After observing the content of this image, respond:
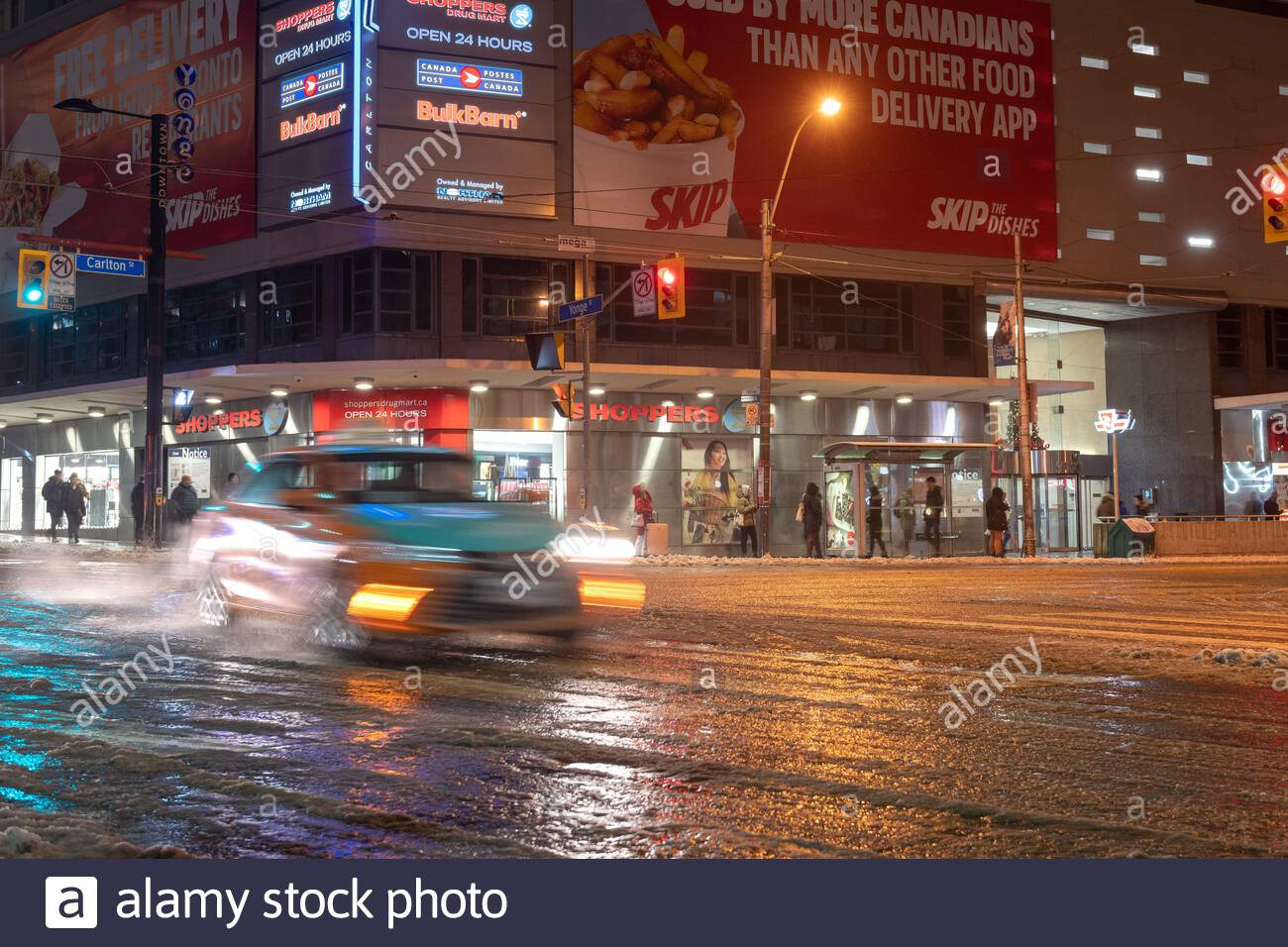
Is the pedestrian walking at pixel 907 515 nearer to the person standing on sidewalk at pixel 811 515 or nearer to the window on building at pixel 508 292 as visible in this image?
the person standing on sidewalk at pixel 811 515

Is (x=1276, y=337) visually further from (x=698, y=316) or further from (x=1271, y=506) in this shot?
(x=698, y=316)

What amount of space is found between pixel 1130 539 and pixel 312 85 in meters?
25.0

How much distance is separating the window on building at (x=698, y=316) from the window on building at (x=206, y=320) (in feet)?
35.4

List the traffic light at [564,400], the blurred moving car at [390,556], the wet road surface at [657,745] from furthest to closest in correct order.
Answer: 1. the traffic light at [564,400]
2. the blurred moving car at [390,556]
3. the wet road surface at [657,745]

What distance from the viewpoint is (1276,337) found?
44.1 metres

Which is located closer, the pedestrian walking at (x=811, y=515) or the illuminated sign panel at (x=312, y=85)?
the pedestrian walking at (x=811, y=515)

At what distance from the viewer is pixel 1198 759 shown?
20.5 ft

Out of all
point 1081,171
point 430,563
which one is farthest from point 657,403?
point 430,563

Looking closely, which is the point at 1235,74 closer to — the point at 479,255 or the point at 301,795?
the point at 479,255

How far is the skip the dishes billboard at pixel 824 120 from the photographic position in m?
33.1

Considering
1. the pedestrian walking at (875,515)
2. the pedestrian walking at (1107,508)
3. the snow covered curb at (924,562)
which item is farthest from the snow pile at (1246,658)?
the pedestrian walking at (1107,508)

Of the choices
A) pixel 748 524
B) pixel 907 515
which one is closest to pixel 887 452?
pixel 907 515

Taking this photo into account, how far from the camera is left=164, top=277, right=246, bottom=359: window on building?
114 feet

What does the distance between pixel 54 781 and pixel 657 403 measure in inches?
1117
